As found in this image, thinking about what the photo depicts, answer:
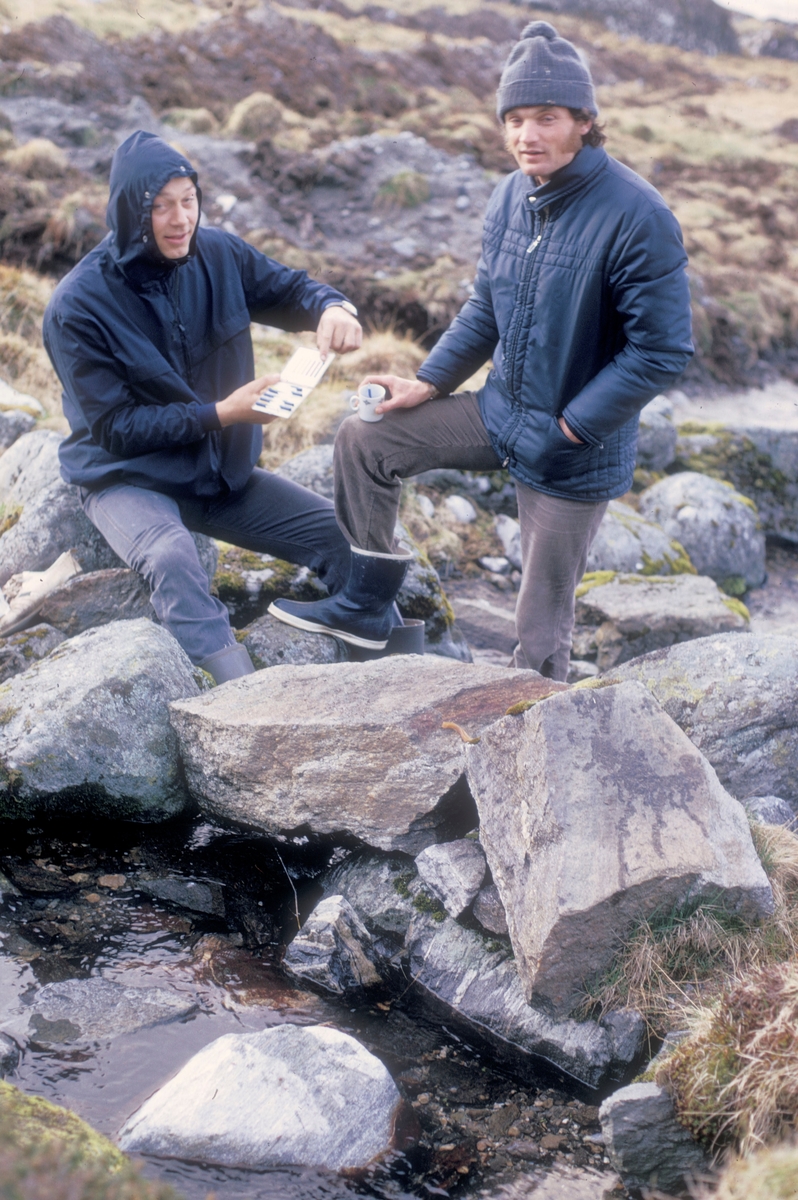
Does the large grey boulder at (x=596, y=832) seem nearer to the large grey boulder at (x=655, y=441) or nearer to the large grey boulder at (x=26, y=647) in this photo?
the large grey boulder at (x=26, y=647)

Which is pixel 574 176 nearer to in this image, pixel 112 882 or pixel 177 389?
pixel 177 389

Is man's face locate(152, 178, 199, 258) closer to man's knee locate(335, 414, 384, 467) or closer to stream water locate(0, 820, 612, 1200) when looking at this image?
man's knee locate(335, 414, 384, 467)

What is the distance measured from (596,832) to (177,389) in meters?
2.73

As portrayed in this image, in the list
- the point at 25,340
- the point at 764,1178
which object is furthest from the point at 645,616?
the point at 25,340

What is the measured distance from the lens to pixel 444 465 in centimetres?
411

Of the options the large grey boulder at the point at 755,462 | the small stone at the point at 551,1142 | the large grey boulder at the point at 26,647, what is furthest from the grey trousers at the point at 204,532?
the large grey boulder at the point at 755,462

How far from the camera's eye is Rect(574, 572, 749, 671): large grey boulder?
572 cm

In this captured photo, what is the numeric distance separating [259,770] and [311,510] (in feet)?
5.43

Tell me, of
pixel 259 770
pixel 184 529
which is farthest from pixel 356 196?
pixel 259 770

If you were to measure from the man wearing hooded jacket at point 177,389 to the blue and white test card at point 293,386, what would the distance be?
65mm

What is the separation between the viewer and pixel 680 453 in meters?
9.27

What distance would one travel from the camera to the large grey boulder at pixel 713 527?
25.9 feet

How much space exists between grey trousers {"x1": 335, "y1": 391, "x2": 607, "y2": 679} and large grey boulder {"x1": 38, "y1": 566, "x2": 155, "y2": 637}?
1.01m

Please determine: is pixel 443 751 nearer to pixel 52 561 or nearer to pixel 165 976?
pixel 165 976
